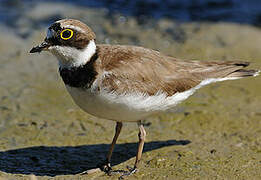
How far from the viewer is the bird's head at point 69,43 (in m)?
5.71

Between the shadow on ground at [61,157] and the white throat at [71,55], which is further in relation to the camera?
the shadow on ground at [61,157]

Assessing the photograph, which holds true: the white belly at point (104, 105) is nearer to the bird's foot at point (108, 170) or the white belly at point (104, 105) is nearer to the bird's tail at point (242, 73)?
the bird's foot at point (108, 170)

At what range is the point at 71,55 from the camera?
5754 millimetres

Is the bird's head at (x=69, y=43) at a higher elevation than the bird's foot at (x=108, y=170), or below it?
higher

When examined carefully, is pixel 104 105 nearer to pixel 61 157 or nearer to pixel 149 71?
pixel 149 71

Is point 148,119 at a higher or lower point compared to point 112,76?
lower

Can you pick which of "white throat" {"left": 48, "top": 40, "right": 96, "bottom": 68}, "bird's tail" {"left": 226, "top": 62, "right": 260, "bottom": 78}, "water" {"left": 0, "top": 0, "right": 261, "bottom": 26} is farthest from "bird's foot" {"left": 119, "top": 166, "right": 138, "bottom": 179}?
"water" {"left": 0, "top": 0, "right": 261, "bottom": 26}

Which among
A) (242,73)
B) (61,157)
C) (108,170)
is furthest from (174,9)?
(108,170)

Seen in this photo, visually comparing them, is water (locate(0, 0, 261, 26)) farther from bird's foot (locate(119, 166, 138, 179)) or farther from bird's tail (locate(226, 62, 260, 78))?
bird's foot (locate(119, 166, 138, 179))

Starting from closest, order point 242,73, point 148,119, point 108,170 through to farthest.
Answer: point 108,170
point 242,73
point 148,119

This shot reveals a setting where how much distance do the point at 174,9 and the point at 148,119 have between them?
21.7 feet

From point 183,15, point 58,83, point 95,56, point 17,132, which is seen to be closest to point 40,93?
point 58,83

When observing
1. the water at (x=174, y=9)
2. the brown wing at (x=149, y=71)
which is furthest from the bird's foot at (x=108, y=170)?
the water at (x=174, y=9)

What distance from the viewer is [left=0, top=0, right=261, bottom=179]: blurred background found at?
6.58 m
